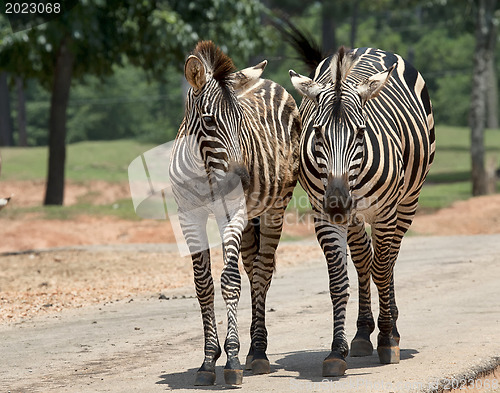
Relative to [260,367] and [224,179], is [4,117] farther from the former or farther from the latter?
[224,179]

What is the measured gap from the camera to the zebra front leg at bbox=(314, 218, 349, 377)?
613 centimetres

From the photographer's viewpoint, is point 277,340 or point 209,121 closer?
point 209,121

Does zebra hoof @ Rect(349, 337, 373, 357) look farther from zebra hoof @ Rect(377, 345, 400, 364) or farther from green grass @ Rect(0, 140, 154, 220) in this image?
green grass @ Rect(0, 140, 154, 220)

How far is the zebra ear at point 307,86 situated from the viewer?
6.31m

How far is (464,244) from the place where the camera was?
14.8 m

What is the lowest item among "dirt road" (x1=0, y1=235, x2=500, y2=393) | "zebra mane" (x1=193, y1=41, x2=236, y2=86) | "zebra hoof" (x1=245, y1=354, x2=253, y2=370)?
"dirt road" (x1=0, y1=235, x2=500, y2=393)

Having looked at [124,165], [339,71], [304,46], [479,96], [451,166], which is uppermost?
[479,96]

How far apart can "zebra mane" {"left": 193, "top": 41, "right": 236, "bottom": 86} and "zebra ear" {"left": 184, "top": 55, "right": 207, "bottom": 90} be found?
94mm

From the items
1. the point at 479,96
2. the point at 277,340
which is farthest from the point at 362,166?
the point at 479,96

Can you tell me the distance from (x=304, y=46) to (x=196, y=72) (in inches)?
86.0

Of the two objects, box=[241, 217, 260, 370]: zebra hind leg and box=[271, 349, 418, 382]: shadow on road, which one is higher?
box=[241, 217, 260, 370]: zebra hind leg

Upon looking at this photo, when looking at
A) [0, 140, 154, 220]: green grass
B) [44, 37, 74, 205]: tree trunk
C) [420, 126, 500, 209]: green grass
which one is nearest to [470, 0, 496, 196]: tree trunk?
[420, 126, 500, 209]: green grass

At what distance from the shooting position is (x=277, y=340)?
7910mm

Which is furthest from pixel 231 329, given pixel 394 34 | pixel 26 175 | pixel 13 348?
pixel 394 34
